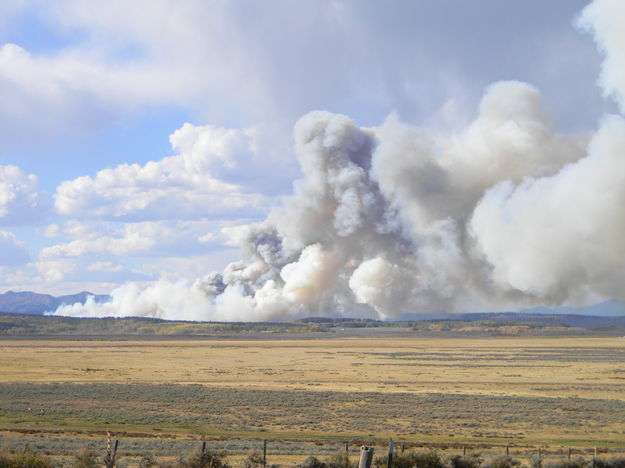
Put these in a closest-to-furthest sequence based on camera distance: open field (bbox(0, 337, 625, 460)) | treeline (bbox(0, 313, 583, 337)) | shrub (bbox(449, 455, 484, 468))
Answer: shrub (bbox(449, 455, 484, 468)), open field (bbox(0, 337, 625, 460)), treeline (bbox(0, 313, 583, 337))

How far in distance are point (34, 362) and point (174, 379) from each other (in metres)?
28.0

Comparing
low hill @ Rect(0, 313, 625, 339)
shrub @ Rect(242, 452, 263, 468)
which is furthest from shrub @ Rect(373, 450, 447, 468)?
low hill @ Rect(0, 313, 625, 339)

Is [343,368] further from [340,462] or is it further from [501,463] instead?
[340,462]

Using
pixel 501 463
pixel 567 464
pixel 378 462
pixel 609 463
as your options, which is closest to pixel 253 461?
pixel 378 462

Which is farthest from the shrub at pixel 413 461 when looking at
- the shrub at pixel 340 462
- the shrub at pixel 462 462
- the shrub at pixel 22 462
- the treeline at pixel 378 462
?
the shrub at pixel 22 462

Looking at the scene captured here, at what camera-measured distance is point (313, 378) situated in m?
70.1

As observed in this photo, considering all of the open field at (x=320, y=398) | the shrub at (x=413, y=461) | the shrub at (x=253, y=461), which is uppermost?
the open field at (x=320, y=398)

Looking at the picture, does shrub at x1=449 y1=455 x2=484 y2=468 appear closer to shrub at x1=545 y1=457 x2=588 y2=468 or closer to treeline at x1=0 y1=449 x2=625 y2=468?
treeline at x1=0 y1=449 x2=625 y2=468

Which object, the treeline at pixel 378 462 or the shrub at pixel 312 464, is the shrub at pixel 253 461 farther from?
the shrub at pixel 312 464

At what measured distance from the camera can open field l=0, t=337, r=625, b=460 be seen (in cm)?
4016

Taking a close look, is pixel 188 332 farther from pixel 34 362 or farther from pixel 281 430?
pixel 281 430

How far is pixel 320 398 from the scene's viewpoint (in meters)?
54.1

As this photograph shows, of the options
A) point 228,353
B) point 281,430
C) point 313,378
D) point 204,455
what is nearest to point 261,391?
point 313,378

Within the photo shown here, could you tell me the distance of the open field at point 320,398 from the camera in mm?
40156
